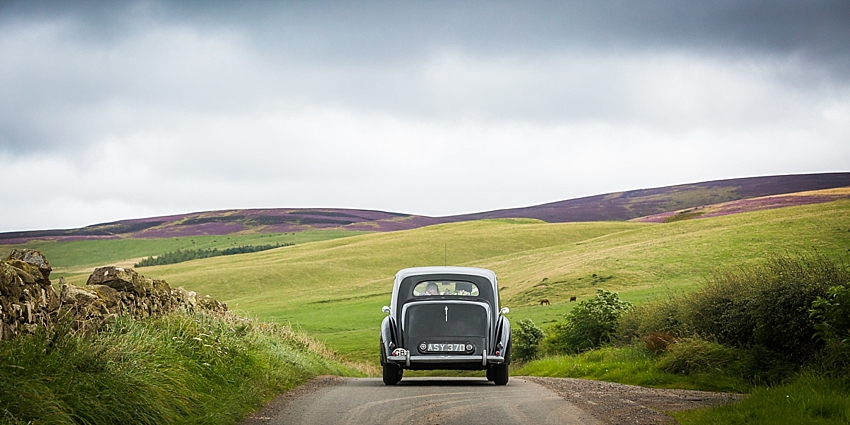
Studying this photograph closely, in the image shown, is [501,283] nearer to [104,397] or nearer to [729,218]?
[729,218]

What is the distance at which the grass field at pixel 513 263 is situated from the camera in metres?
56.2

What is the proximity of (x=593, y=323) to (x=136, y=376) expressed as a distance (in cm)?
2279

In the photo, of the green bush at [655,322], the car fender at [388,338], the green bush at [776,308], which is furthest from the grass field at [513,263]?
the car fender at [388,338]

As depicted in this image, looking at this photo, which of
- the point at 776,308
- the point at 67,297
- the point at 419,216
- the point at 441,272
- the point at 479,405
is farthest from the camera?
the point at 419,216

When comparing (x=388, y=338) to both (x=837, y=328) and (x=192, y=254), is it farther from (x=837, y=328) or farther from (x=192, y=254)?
(x=192, y=254)

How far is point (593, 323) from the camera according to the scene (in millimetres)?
30125

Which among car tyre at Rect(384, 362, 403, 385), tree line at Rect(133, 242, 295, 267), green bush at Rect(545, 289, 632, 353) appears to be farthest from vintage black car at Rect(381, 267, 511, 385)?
tree line at Rect(133, 242, 295, 267)

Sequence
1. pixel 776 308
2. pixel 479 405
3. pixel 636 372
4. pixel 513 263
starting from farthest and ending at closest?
pixel 513 263, pixel 636 372, pixel 776 308, pixel 479 405

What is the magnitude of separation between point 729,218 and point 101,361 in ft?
253

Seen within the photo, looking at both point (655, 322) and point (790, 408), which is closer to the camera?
point (790, 408)

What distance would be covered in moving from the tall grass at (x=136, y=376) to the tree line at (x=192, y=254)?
325 ft

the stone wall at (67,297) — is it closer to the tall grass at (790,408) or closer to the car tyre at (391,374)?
the car tyre at (391,374)

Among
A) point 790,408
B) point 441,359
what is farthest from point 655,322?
point 790,408

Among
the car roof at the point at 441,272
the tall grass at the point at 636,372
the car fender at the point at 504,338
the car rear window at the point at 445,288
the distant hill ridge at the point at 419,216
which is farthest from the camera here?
the distant hill ridge at the point at 419,216
